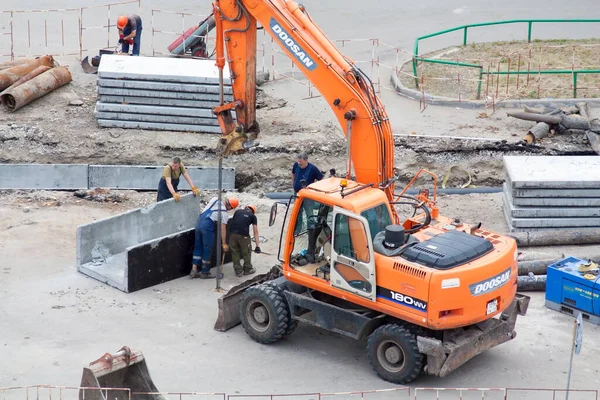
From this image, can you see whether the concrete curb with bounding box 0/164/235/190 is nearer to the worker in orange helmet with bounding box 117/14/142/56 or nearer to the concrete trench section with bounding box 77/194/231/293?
the concrete trench section with bounding box 77/194/231/293

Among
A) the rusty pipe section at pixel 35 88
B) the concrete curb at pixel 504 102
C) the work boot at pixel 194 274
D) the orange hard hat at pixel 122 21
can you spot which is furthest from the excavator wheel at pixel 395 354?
the orange hard hat at pixel 122 21

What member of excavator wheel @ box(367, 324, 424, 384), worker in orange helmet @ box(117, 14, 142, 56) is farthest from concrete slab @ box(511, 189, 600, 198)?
worker in orange helmet @ box(117, 14, 142, 56)

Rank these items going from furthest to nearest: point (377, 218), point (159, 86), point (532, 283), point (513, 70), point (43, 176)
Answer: point (513, 70) < point (159, 86) < point (43, 176) < point (532, 283) < point (377, 218)

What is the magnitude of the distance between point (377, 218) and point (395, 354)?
1.71 m

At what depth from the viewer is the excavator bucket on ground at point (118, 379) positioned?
11.1m

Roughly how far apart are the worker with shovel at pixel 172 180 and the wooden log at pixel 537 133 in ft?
24.1

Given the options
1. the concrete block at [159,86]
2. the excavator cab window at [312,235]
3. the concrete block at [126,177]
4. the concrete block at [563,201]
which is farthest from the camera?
the concrete block at [159,86]

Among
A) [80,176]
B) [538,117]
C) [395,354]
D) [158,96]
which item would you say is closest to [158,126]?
[158,96]

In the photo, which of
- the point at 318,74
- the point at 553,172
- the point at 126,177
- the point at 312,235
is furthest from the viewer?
the point at 126,177

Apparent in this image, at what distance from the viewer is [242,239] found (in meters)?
15.6

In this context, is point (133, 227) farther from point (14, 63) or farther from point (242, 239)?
point (14, 63)

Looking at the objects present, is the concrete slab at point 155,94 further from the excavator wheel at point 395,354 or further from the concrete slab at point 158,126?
the excavator wheel at point 395,354

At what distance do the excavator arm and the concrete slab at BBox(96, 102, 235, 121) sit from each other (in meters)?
4.01

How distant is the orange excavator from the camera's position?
12.4 meters
